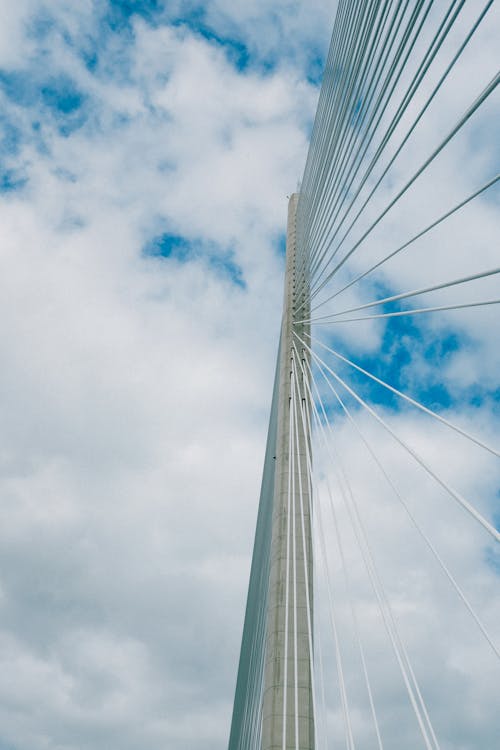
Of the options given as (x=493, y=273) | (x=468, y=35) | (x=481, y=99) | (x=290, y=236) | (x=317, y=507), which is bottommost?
(x=493, y=273)

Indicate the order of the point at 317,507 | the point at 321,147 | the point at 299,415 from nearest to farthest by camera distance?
the point at 317,507
the point at 321,147
the point at 299,415

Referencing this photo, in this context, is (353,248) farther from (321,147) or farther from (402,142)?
(321,147)

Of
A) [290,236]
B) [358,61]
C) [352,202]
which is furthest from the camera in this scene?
[290,236]

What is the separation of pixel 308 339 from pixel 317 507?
3645 millimetres

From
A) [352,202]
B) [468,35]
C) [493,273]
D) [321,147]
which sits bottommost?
[493,273]

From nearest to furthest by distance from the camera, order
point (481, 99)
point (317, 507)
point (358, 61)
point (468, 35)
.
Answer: point (481, 99)
point (468, 35)
point (358, 61)
point (317, 507)

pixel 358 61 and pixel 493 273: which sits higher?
pixel 358 61

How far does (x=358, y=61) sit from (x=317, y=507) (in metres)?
4.17

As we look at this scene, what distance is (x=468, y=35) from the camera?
355cm

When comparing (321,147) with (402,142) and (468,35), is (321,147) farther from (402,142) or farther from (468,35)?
(468,35)

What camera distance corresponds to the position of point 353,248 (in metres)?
6.13

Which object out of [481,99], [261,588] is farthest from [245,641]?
[481,99]

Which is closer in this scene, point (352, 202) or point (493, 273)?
point (493, 273)

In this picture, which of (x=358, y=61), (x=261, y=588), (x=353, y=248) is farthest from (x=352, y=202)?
(x=261, y=588)
